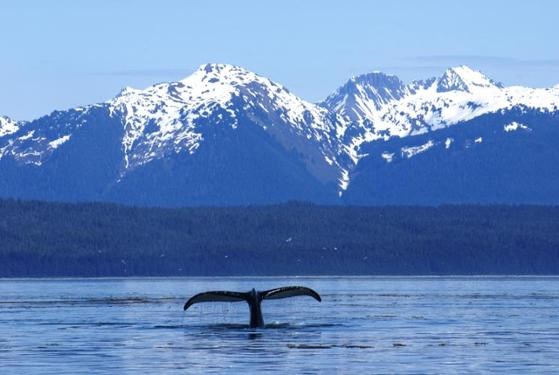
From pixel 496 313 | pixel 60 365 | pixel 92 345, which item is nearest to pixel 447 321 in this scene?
pixel 496 313

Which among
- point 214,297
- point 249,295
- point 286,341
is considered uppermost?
point 249,295

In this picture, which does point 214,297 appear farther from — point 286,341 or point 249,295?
point 249,295

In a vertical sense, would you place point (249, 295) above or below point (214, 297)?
above

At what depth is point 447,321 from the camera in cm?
8694

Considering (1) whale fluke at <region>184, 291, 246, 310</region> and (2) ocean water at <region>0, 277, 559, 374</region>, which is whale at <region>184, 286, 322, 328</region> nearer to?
(1) whale fluke at <region>184, 291, 246, 310</region>

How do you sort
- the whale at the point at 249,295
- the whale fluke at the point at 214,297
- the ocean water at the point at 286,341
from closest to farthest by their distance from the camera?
1. the ocean water at the point at 286,341
2. the whale fluke at the point at 214,297
3. the whale at the point at 249,295

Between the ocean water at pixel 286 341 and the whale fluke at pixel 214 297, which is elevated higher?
the whale fluke at pixel 214 297

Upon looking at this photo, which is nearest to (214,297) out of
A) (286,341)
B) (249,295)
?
(286,341)

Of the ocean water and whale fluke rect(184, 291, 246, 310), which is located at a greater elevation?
whale fluke rect(184, 291, 246, 310)

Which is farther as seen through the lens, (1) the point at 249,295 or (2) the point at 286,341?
(1) the point at 249,295

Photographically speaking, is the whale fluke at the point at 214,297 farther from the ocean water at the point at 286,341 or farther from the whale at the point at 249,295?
the ocean water at the point at 286,341

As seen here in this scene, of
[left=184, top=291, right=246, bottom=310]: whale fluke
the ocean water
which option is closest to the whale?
[left=184, top=291, right=246, bottom=310]: whale fluke

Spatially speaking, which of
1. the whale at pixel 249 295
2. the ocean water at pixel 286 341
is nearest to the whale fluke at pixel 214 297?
the whale at pixel 249 295

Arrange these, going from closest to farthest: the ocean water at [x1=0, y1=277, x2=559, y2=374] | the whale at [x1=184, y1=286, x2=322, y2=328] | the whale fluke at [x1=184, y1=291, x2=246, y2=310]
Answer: the ocean water at [x1=0, y1=277, x2=559, y2=374] → the whale fluke at [x1=184, y1=291, x2=246, y2=310] → the whale at [x1=184, y1=286, x2=322, y2=328]
